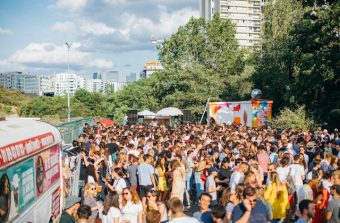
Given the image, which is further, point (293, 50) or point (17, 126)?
point (293, 50)

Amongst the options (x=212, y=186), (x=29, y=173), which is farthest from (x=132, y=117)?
(x=29, y=173)

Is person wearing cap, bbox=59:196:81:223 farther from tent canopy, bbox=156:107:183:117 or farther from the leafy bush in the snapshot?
tent canopy, bbox=156:107:183:117

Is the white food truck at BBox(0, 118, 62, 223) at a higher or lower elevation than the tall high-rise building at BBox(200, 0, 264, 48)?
lower

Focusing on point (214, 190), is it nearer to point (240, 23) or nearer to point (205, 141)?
point (205, 141)

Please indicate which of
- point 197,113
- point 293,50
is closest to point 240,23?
point 197,113

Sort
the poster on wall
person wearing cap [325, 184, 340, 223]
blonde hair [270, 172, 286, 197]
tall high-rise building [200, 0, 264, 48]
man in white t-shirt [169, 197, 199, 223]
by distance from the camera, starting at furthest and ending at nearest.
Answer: tall high-rise building [200, 0, 264, 48] → blonde hair [270, 172, 286, 197] → person wearing cap [325, 184, 340, 223] → the poster on wall → man in white t-shirt [169, 197, 199, 223]

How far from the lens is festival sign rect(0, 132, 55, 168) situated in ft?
23.2

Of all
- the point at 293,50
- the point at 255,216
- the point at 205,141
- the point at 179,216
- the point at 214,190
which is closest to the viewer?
the point at 179,216

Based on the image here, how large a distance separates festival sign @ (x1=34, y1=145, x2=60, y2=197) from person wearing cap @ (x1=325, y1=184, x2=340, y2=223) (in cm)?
550

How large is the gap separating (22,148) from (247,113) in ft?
90.6

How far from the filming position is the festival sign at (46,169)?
31.1 feet

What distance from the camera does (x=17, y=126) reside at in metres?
9.15

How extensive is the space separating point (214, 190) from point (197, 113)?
41262mm

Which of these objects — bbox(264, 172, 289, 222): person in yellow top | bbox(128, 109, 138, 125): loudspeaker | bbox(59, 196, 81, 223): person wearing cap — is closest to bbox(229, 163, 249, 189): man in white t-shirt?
bbox(264, 172, 289, 222): person in yellow top
